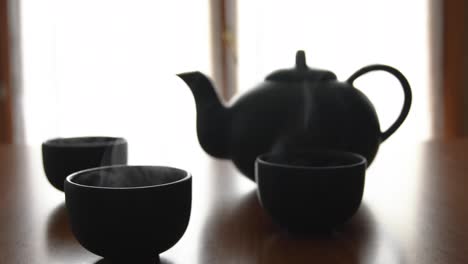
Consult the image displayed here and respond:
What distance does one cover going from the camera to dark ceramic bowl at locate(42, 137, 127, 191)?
23.4 inches

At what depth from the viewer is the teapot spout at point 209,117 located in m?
0.66

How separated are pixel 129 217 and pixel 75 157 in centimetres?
26

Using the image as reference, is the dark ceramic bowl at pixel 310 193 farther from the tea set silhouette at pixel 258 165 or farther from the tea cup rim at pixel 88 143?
the tea cup rim at pixel 88 143

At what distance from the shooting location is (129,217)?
→ 367 millimetres

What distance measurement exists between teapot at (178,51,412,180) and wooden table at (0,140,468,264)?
69 millimetres

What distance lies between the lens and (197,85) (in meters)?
0.69

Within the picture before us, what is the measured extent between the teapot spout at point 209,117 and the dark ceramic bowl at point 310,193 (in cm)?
18

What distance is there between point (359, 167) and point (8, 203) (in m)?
0.43

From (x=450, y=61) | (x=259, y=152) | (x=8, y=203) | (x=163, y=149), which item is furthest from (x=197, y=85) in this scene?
(x=450, y=61)

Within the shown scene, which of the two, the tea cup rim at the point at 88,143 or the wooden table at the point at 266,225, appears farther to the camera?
the tea cup rim at the point at 88,143

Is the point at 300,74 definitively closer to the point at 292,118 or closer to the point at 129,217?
the point at 292,118

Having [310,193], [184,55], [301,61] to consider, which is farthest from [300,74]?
[184,55]

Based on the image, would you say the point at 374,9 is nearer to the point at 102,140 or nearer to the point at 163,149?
the point at 163,149

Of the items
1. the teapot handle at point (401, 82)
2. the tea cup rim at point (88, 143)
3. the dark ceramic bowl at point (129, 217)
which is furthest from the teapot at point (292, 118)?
the dark ceramic bowl at point (129, 217)
